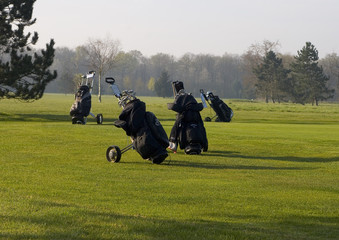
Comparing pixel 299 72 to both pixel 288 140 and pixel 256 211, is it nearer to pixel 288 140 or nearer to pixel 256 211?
pixel 288 140

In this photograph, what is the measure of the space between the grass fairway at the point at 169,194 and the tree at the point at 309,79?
101 meters

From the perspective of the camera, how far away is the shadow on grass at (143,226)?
23.9ft

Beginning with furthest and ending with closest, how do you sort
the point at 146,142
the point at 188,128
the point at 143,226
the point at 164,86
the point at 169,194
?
1. the point at 164,86
2. the point at 188,128
3. the point at 146,142
4. the point at 169,194
5. the point at 143,226

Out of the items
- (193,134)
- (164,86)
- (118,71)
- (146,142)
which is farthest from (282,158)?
(118,71)

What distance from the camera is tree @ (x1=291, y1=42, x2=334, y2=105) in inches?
4626

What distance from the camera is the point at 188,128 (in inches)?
706

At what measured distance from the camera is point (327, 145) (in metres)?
21.7

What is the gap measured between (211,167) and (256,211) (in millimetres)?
5902

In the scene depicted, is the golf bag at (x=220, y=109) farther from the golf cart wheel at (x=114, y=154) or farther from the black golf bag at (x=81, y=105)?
Answer: the golf cart wheel at (x=114, y=154)

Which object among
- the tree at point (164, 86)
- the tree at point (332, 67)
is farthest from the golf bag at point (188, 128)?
the tree at point (332, 67)

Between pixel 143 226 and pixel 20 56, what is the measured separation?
34.2m

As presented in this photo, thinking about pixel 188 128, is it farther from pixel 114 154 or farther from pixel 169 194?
pixel 169 194

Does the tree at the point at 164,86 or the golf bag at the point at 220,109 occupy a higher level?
the tree at the point at 164,86

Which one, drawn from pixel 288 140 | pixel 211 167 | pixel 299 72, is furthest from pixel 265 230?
pixel 299 72
